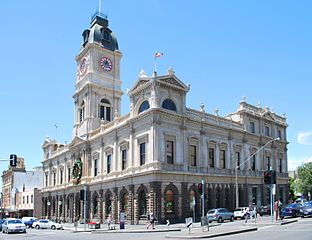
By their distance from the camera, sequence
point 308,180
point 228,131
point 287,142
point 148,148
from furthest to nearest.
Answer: point 308,180 → point 287,142 → point 228,131 → point 148,148

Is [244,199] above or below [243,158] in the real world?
below

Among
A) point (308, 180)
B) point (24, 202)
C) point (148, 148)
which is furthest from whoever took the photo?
point (24, 202)

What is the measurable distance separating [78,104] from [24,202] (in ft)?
129

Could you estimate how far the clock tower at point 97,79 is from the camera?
2458 inches

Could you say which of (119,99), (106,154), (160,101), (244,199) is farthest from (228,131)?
(119,99)

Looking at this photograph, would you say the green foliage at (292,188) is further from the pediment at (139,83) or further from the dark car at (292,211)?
the pediment at (139,83)

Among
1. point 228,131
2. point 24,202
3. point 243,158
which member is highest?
point 228,131

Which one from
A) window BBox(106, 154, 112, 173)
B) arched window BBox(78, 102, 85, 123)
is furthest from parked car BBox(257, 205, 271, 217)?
arched window BBox(78, 102, 85, 123)

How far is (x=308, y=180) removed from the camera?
281 ft

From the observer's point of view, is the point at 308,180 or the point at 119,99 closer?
the point at 119,99

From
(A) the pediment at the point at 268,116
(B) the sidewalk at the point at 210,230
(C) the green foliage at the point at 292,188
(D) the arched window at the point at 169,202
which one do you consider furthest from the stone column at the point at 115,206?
(C) the green foliage at the point at 292,188

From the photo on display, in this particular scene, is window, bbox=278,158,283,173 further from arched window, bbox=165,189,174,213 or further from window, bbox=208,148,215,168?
arched window, bbox=165,189,174,213

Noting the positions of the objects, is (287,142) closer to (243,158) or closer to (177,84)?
(243,158)

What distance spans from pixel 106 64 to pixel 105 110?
766cm
